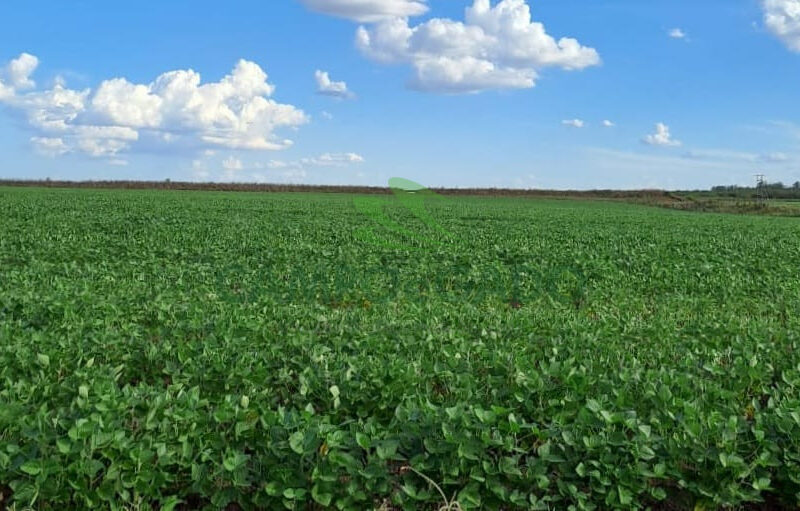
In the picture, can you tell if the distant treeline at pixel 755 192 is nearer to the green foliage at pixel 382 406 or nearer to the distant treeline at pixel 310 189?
the distant treeline at pixel 310 189

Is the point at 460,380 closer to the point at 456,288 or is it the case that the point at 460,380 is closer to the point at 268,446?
the point at 268,446

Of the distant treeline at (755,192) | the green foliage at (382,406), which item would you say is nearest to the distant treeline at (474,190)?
the distant treeline at (755,192)

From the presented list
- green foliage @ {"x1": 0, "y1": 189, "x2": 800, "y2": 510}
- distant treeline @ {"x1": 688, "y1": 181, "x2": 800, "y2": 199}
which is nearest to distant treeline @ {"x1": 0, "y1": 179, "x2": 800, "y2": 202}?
distant treeline @ {"x1": 688, "y1": 181, "x2": 800, "y2": 199}

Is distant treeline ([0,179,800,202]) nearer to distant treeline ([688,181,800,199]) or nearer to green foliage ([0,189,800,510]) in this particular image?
distant treeline ([688,181,800,199])

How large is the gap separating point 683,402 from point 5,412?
4.47 metres

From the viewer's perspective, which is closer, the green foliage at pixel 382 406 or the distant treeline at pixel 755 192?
the green foliage at pixel 382 406

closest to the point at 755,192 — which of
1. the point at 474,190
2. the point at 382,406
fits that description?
the point at 474,190

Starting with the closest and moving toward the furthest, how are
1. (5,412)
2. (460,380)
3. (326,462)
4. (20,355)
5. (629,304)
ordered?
(326,462) < (5,412) < (460,380) < (20,355) < (629,304)

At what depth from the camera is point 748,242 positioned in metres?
21.8

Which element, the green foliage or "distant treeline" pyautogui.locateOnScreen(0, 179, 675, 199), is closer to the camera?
A: the green foliage

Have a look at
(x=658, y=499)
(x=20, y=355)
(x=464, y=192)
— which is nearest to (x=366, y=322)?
(x=20, y=355)

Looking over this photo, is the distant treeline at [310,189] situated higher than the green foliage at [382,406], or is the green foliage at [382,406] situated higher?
the distant treeline at [310,189]

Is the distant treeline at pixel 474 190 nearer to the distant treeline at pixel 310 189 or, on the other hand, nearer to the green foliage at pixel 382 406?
the distant treeline at pixel 310 189

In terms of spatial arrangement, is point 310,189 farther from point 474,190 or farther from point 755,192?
point 755,192
